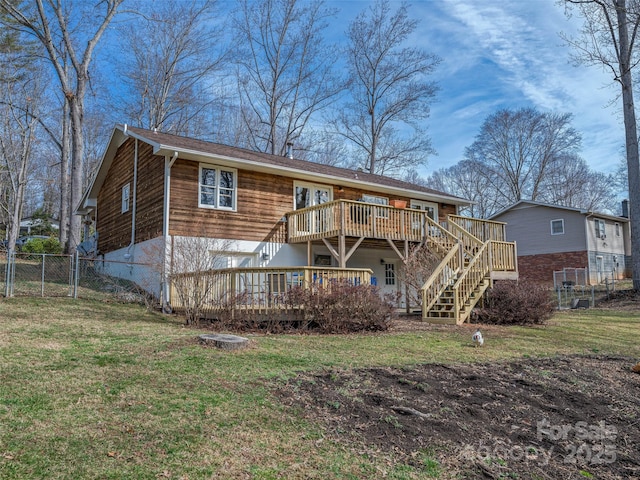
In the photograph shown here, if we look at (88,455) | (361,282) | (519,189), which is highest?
(519,189)

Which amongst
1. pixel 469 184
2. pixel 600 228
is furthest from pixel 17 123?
pixel 469 184

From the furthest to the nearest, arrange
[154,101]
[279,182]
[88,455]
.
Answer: [154,101], [279,182], [88,455]

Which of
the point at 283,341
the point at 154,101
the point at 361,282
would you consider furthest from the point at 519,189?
the point at 283,341

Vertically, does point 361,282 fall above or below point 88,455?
above

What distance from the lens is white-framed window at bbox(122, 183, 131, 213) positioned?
1703cm

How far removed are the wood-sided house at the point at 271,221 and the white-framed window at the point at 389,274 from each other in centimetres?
12

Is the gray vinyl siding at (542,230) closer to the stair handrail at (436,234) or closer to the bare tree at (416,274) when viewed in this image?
the stair handrail at (436,234)

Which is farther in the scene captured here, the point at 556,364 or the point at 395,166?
the point at 395,166

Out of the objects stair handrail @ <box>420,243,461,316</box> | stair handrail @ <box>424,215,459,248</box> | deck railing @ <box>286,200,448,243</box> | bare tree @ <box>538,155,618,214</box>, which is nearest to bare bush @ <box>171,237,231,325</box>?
deck railing @ <box>286,200,448,243</box>

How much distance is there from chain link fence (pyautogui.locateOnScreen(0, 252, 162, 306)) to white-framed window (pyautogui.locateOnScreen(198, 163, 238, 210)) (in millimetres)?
2732

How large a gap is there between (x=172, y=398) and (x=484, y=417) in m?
3.08

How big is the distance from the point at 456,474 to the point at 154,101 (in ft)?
94.5

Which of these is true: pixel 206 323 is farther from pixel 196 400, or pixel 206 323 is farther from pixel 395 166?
pixel 395 166

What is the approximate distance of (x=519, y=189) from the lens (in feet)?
133
